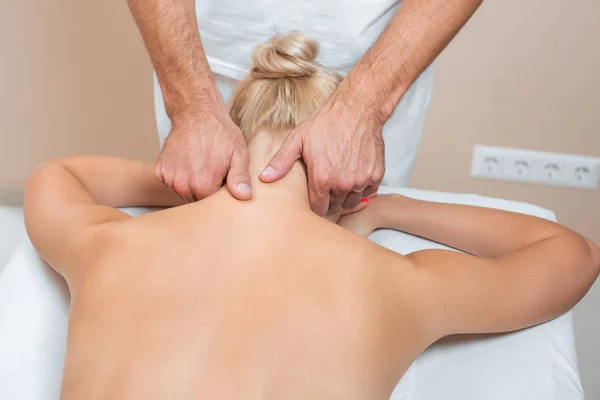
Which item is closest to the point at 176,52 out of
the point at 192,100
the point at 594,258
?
the point at 192,100

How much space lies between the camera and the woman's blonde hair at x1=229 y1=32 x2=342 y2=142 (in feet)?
3.83

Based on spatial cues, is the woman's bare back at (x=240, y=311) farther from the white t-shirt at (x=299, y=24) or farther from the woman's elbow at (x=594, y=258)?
the white t-shirt at (x=299, y=24)

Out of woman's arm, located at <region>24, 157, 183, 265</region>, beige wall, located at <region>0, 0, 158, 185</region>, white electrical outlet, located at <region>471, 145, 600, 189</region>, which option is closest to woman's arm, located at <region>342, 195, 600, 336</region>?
woman's arm, located at <region>24, 157, 183, 265</region>

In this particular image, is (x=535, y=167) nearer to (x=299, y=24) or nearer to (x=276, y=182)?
(x=299, y=24)

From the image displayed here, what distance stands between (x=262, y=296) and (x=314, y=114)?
A: 0.39 m

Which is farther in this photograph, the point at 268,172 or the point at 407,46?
the point at 407,46

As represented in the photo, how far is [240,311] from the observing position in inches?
34.9

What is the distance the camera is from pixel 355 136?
1192 millimetres

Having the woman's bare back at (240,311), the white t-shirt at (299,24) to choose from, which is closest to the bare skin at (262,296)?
the woman's bare back at (240,311)

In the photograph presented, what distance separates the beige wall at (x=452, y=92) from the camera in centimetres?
220

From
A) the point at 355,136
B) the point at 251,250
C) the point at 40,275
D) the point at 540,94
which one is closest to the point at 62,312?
the point at 40,275

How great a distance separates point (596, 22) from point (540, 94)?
291mm

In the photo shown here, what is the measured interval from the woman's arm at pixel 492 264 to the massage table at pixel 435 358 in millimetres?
48

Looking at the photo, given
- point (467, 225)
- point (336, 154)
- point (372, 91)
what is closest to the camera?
point (336, 154)
